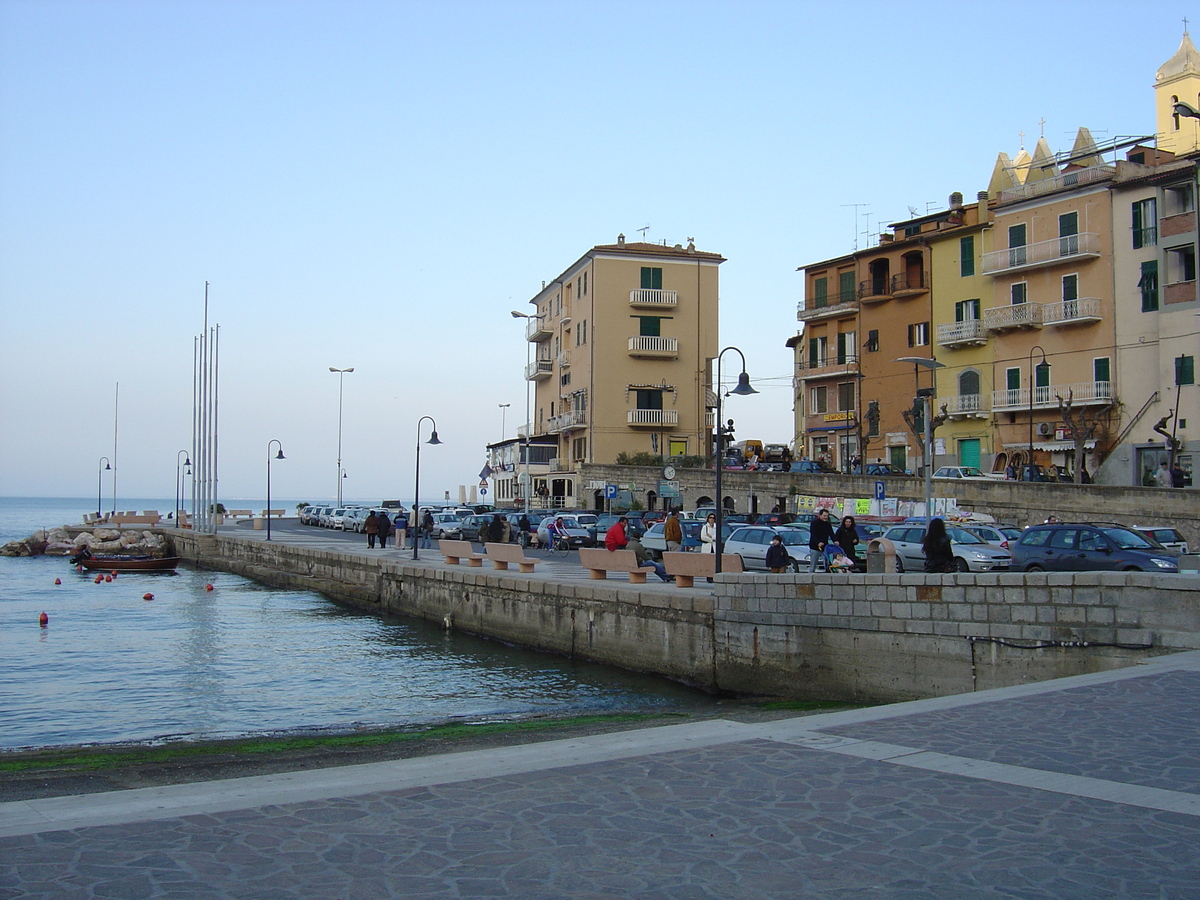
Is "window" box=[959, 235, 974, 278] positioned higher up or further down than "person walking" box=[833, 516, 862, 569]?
higher up

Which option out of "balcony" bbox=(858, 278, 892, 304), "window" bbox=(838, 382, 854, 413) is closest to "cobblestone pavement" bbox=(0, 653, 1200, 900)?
"balcony" bbox=(858, 278, 892, 304)

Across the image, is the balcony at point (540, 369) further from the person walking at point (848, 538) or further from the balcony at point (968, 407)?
the person walking at point (848, 538)

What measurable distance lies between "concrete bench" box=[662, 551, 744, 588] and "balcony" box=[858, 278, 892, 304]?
39834mm

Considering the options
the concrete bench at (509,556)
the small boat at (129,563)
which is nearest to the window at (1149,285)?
the concrete bench at (509,556)

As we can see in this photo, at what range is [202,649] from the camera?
2367 centimetres

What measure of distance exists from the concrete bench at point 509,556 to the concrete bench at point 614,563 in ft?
8.81

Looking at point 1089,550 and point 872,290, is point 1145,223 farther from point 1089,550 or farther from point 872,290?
point 1089,550

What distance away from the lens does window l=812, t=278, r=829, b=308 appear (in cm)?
6062

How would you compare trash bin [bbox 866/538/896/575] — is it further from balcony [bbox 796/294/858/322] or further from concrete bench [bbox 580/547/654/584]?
balcony [bbox 796/294/858/322]

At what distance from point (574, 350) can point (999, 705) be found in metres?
60.6

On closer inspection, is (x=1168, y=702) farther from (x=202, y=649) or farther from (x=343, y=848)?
(x=202, y=649)

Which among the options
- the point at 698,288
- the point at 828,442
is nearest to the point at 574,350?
the point at 698,288

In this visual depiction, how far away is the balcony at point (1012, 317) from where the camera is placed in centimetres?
4716

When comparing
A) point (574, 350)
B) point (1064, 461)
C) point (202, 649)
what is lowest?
point (202, 649)
